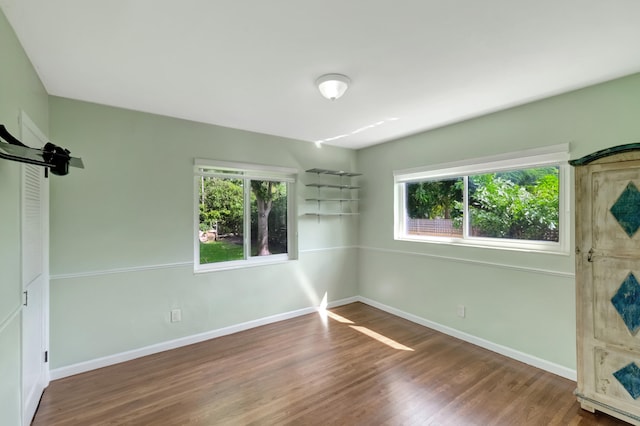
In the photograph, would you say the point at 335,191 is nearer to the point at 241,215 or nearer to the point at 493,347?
the point at 241,215

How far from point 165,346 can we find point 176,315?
32 centimetres

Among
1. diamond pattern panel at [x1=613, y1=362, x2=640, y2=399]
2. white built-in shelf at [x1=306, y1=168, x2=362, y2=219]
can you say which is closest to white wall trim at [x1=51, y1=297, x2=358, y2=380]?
white built-in shelf at [x1=306, y1=168, x2=362, y2=219]

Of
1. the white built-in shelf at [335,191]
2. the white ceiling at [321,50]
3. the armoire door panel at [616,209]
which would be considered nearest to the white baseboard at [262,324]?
the armoire door panel at [616,209]

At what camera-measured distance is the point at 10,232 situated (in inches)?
63.7

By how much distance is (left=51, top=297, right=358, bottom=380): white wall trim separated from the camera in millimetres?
2572

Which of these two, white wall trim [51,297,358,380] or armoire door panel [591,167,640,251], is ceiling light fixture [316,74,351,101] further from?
white wall trim [51,297,358,380]

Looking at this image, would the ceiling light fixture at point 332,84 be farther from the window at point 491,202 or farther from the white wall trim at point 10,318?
the white wall trim at point 10,318

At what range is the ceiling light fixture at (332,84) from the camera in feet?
7.13

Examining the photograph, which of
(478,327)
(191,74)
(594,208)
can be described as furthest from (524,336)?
(191,74)

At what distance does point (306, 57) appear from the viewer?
194cm

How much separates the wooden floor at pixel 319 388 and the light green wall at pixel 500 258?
0.34m

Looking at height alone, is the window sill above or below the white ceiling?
below

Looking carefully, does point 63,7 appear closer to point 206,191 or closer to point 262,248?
point 206,191

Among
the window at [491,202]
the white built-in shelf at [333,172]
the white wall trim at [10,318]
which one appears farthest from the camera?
the white built-in shelf at [333,172]
